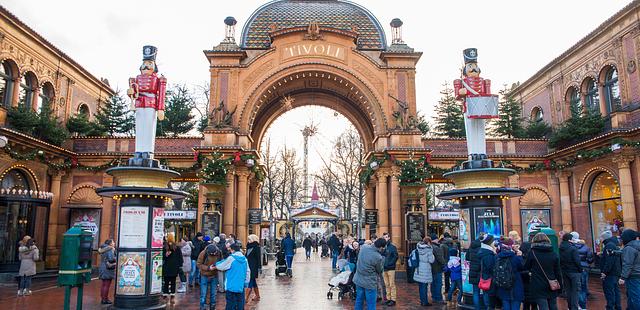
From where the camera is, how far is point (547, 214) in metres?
24.4

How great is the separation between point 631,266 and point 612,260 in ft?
2.73

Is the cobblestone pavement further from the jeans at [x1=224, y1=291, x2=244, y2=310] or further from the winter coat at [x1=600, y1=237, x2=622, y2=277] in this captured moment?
the jeans at [x1=224, y1=291, x2=244, y2=310]

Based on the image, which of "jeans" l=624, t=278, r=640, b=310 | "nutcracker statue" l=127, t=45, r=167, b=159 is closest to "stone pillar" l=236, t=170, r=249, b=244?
"nutcracker statue" l=127, t=45, r=167, b=159

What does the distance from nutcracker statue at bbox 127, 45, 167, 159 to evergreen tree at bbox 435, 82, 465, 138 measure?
972 inches

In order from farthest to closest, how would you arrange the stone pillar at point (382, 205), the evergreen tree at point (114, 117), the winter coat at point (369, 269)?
the evergreen tree at point (114, 117)
the stone pillar at point (382, 205)
the winter coat at point (369, 269)

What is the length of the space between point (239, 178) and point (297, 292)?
986 cm

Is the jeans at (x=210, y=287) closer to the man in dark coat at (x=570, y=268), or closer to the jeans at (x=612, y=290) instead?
the man in dark coat at (x=570, y=268)

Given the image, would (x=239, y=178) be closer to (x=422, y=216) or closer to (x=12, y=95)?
(x=422, y=216)

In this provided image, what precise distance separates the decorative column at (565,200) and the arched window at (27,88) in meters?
26.3

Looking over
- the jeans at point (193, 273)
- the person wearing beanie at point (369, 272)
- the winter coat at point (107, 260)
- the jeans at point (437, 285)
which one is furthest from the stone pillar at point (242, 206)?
the person wearing beanie at point (369, 272)

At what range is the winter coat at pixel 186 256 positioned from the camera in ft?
49.0

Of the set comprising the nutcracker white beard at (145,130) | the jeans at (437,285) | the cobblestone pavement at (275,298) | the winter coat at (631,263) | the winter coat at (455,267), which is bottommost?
the cobblestone pavement at (275,298)

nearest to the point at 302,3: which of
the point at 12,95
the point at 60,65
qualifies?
the point at 60,65

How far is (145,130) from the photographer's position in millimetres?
12141
